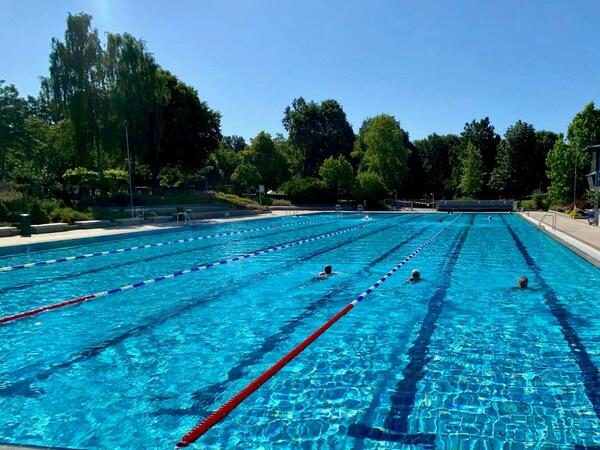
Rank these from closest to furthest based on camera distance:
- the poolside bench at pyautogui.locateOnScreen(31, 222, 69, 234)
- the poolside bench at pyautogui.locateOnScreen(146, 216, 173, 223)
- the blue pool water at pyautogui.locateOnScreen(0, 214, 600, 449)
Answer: the blue pool water at pyautogui.locateOnScreen(0, 214, 600, 449) < the poolside bench at pyautogui.locateOnScreen(31, 222, 69, 234) < the poolside bench at pyautogui.locateOnScreen(146, 216, 173, 223)

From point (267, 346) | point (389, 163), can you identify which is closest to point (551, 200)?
point (389, 163)

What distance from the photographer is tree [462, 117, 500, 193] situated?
178 ft

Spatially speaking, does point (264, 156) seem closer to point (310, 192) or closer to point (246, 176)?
point (246, 176)

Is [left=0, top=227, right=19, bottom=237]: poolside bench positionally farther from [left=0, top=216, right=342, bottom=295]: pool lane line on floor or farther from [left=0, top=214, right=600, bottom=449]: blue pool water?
[left=0, top=214, right=600, bottom=449]: blue pool water

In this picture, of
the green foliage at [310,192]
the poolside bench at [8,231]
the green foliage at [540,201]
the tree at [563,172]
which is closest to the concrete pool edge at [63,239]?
the poolside bench at [8,231]

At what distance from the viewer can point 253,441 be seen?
11.4 ft

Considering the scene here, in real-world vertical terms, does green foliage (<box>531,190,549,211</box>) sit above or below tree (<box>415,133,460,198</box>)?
below

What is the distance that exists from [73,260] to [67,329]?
23.0ft

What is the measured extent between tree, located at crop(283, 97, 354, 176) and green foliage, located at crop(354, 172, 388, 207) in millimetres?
19813

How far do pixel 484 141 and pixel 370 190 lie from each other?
2236cm

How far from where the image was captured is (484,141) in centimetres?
Result: 5475

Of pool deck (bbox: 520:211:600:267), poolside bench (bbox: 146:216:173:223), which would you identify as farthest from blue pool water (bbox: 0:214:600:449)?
poolside bench (bbox: 146:216:173:223)

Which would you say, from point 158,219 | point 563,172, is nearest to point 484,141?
point 563,172

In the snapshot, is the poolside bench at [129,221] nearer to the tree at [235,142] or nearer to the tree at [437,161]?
the tree at [437,161]
